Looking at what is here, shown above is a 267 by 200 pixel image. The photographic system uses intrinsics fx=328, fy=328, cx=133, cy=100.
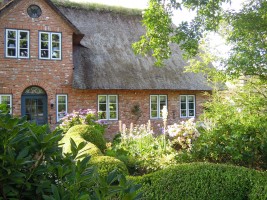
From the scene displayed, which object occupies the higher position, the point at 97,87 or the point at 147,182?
the point at 97,87

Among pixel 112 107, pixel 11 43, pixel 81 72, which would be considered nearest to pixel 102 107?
pixel 112 107

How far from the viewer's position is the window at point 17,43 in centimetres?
A: 1560

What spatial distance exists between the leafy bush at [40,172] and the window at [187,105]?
18.4 m

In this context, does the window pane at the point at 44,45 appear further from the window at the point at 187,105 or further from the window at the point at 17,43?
the window at the point at 187,105

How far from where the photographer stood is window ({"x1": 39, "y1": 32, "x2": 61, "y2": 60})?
1623cm

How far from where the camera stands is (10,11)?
15594 millimetres

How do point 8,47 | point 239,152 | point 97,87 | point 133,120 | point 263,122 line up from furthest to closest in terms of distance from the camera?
point 133,120
point 97,87
point 8,47
point 263,122
point 239,152

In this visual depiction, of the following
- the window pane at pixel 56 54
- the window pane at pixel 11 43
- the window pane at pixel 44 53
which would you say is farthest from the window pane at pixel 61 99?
the window pane at pixel 11 43

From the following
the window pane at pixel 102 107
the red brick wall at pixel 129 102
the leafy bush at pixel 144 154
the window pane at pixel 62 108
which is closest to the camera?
the leafy bush at pixel 144 154

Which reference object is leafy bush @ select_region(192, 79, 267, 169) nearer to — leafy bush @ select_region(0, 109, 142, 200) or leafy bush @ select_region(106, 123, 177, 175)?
leafy bush @ select_region(106, 123, 177, 175)

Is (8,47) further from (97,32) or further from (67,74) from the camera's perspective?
(97,32)

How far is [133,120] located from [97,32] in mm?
5905

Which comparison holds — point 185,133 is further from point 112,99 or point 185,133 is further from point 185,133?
point 112,99

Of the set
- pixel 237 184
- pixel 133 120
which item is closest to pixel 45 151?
pixel 237 184
